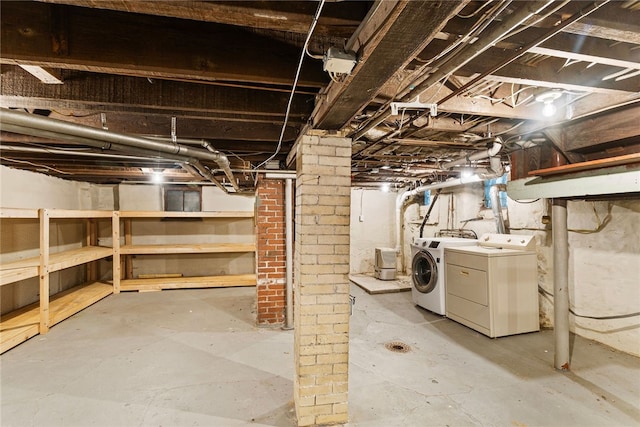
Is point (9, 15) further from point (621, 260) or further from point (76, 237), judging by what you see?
point (76, 237)

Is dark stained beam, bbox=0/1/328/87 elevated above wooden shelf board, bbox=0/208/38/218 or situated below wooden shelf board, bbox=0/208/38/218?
above

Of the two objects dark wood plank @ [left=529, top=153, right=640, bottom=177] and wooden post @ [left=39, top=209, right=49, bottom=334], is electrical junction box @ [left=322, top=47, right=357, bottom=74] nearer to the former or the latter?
dark wood plank @ [left=529, top=153, right=640, bottom=177]

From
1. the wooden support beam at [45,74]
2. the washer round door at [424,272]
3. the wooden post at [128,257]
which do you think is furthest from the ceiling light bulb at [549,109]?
the wooden post at [128,257]

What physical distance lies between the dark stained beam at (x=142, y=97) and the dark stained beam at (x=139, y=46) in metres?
0.40

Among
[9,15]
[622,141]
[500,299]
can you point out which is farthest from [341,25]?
[500,299]

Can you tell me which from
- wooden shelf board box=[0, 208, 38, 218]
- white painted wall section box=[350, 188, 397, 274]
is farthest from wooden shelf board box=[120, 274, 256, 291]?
white painted wall section box=[350, 188, 397, 274]

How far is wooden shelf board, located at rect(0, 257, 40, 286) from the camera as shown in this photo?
2841 millimetres

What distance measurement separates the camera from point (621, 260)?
2932 millimetres

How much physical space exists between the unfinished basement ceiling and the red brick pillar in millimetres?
1220

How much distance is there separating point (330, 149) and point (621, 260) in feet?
10.7

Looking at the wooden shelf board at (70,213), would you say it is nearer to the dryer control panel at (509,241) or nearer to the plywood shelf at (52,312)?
the plywood shelf at (52,312)

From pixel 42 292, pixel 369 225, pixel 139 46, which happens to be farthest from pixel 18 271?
pixel 369 225

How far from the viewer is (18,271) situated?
9.88 feet

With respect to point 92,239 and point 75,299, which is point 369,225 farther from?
point 92,239
